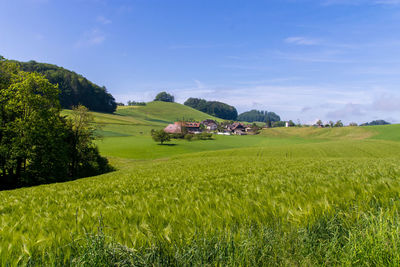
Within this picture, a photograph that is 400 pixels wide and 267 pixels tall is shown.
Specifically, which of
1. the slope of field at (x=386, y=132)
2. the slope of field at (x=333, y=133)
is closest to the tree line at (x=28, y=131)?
the slope of field at (x=333, y=133)

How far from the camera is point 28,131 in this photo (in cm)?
2417

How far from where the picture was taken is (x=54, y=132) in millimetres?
26922

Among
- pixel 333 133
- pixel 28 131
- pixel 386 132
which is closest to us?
pixel 28 131

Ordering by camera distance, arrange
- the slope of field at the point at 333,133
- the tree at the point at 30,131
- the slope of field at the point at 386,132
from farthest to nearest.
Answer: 1. the slope of field at the point at 333,133
2. the slope of field at the point at 386,132
3. the tree at the point at 30,131

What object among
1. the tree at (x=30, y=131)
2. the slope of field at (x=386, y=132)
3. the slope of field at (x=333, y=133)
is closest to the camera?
the tree at (x=30, y=131)

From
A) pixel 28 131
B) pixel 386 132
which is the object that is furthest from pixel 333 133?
pixel 28 131

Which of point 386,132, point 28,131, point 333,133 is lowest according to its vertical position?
point 333,133

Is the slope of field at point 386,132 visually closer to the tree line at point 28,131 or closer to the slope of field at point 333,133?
the slope of field at point 333,133

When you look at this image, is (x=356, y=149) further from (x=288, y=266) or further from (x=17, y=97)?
(x=17, y=97)

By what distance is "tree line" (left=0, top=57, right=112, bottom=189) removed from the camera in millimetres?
23875

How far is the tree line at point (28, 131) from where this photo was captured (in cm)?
2388

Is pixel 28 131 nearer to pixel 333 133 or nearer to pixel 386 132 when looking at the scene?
pixel 333 133

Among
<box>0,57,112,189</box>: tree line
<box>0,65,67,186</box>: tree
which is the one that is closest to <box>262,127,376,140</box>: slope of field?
<box>0,57,112,189</box>: tree line

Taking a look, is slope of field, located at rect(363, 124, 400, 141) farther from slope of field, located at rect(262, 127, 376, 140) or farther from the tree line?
the tree line
